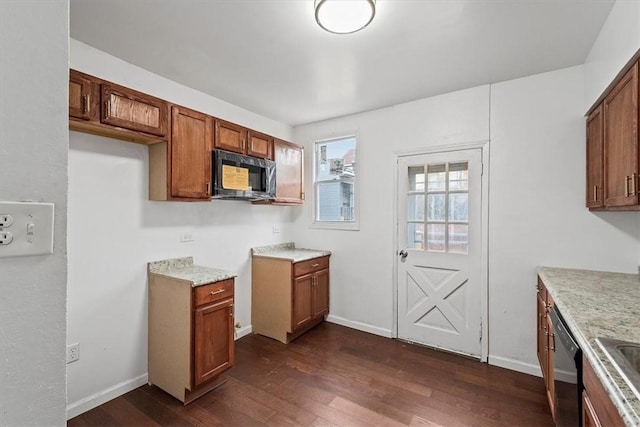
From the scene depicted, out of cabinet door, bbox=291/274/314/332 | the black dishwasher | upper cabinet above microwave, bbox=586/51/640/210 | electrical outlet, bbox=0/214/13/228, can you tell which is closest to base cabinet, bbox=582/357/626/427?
the black dishwasher

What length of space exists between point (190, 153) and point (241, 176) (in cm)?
51

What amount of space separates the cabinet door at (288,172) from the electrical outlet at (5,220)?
106 inches

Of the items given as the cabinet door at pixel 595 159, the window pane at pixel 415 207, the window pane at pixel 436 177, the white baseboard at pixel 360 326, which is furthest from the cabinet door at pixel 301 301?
the cabinet door at pixel 595 159

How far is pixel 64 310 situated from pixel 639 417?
1394 mm

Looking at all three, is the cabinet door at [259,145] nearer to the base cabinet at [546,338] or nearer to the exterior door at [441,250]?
the exterior door at [441,250]

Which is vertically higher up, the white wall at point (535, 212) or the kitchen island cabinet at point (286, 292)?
the white wall at point (535, 212)

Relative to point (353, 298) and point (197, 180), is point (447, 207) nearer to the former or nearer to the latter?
point (353, 298)

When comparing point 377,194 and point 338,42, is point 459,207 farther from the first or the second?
point 338,42

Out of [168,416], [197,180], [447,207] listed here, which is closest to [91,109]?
[197,180]

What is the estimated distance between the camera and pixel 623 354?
1.04 metres

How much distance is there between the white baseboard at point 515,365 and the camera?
8.23 feet

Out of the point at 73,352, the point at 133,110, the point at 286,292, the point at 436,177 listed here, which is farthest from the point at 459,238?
the point at 73,352

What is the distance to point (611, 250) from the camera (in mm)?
2248

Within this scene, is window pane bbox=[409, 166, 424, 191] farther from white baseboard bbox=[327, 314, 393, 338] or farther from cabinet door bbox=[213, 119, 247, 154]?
cabinet door bbox=[213, 119, 247, 154]
